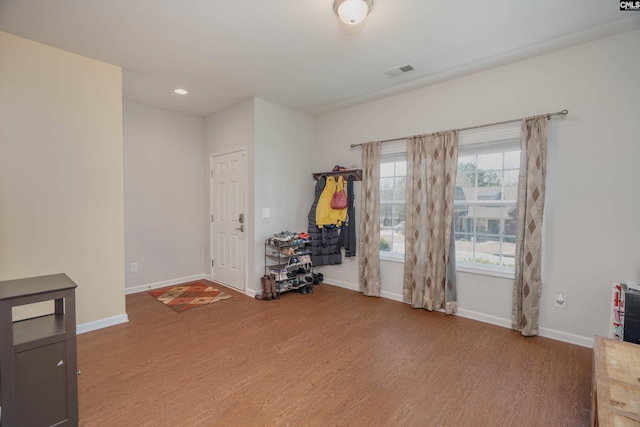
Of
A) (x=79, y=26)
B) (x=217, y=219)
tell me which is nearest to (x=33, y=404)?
(x=79, y=26)

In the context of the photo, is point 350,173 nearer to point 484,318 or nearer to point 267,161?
point 267,161

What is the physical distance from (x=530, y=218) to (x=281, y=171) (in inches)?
122

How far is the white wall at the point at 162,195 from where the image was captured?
4109 mm

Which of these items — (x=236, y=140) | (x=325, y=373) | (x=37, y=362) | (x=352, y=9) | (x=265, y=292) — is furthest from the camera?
(x=236, y=140)

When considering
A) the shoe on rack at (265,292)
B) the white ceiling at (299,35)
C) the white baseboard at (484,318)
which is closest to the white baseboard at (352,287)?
the white baseboard at (484,318)

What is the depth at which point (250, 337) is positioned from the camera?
281cm

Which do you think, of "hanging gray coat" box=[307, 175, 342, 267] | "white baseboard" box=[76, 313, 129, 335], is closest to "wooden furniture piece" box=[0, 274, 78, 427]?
"white baseboard" box=[76, 313, 129, 335]

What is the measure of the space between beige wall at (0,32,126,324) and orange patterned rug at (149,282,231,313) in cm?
67

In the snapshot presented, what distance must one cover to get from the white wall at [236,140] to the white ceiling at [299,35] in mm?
669

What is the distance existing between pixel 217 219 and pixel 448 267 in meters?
3.43

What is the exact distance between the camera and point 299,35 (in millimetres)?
2486

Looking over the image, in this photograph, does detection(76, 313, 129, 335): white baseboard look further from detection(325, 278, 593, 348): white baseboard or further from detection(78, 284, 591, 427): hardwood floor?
detection(325, 278, 593, 348): white baseboard

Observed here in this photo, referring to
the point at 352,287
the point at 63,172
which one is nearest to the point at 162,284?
the point at 63,172

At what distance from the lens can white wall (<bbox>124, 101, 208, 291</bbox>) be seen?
411cm
